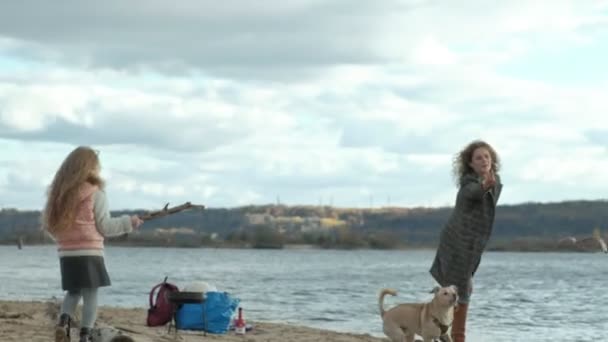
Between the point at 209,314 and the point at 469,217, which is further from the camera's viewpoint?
the point at 209,314

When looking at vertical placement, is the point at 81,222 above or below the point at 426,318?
above

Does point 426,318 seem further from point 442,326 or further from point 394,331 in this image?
point 394,331

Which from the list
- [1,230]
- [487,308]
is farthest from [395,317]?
[1,230]

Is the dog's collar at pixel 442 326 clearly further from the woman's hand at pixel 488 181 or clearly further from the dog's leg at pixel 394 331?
the woman's hand at pixel 488 181

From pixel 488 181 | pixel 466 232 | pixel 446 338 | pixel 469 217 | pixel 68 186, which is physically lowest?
pixel 446 338

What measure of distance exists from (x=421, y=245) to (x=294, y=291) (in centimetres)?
8811

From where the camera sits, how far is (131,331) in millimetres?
11750

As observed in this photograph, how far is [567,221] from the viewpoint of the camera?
88250 mm

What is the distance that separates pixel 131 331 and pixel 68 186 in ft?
12.9

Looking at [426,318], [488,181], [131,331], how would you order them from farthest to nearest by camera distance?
[131,331]
[426,318]
[488,181]

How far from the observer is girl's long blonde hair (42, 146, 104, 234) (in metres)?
8.18

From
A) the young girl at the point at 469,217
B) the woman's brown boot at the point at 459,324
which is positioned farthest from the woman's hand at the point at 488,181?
the woman's brown boot at the point at 459,324

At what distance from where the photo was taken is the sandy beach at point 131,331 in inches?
436

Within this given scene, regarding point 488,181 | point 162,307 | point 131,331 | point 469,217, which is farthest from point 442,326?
point 131,331
